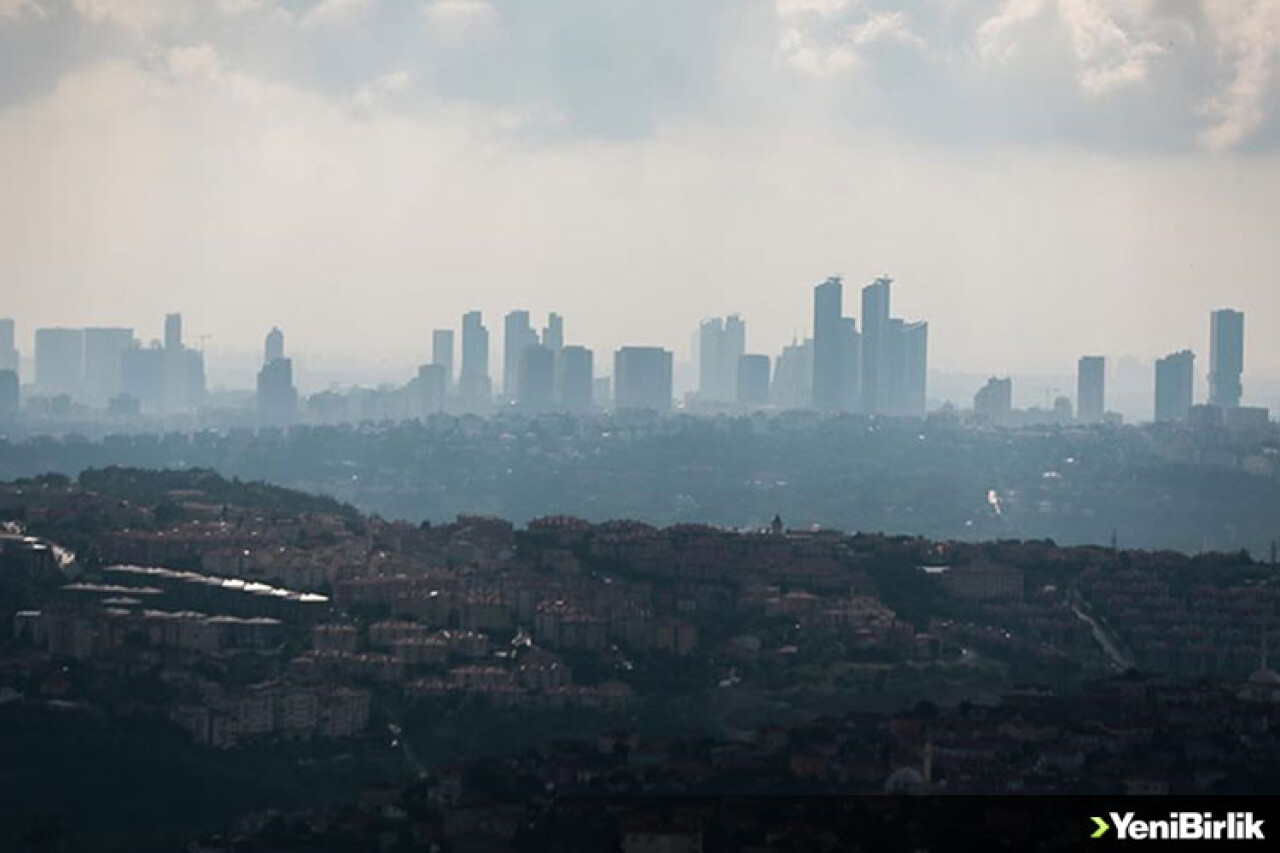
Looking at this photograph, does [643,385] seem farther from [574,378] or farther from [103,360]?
[103,360]

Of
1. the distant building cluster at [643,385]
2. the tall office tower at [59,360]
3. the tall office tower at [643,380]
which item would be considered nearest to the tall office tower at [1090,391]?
the distant building cluster at [643,385]

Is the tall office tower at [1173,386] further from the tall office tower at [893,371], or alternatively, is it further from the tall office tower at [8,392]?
the tall office tower at [8,392]

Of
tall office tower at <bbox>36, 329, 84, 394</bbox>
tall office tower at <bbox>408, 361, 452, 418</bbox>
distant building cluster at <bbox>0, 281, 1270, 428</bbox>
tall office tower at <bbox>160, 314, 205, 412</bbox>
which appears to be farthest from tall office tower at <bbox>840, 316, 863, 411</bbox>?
tall office tower at <bbox>36, 329, 84, 394</bbox>

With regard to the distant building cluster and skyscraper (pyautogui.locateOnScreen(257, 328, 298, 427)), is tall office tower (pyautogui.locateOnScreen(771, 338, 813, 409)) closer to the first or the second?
the distant building cluster

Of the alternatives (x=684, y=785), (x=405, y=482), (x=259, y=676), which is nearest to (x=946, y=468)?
(x=405, y=482)

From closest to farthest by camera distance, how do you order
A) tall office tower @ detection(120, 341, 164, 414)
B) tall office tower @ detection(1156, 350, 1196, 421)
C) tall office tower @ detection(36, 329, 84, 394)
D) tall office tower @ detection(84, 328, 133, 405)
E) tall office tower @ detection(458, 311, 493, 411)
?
tall office tower @ detection(1156, 350, 1196, 421) → tall office tower @ detection(458, 311, 493, 411) → tall office tower @ detection(120, 341, 164, 414) → tall office tower @ detection(84, 328, 133, 405) → tall office tower @ detection(36, 329, 84, 394)

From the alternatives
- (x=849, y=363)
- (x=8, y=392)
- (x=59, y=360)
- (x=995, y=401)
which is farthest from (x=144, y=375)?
(x=995, y=401)

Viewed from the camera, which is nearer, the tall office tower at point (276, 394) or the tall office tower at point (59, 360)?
the tall office tower at point (276, 394)
